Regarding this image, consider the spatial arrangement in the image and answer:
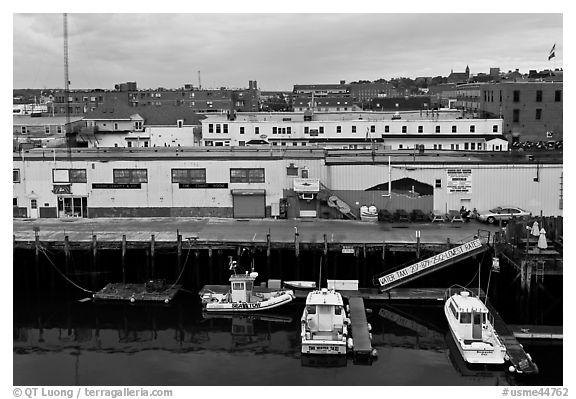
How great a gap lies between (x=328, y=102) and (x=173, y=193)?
80591 mm

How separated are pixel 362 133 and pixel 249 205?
70.8 ft

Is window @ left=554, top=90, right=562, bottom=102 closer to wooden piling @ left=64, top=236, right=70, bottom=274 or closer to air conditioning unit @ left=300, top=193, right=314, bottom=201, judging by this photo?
air conditioning unit @ left=300, top=193, right=314, bottom=201

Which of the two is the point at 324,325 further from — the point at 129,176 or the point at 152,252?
the point at 129,176

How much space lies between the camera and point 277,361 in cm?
2972

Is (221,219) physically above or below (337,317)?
above

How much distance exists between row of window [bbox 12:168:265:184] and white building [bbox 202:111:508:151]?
16509 millimetres

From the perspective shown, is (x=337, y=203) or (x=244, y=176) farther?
(x=244, y=176)

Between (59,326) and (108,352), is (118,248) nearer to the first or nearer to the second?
(59,326)

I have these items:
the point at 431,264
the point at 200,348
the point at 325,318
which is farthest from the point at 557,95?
the point at 200,348

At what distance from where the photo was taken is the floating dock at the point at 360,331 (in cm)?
2991

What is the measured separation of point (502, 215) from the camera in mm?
43594

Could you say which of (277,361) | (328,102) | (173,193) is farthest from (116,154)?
(328,102)

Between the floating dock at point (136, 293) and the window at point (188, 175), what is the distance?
9.23 m

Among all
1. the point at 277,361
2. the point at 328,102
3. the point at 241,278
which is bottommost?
the point at 277,361
